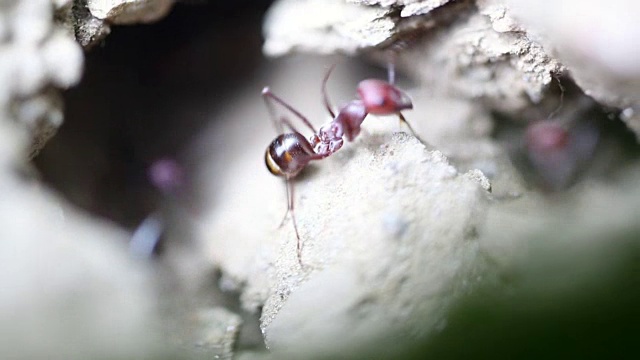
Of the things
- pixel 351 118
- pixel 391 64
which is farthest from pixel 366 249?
pixel 391 64

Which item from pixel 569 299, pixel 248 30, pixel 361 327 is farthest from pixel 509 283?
pixel 248 30

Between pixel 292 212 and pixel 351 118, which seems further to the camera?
pixel 351 118

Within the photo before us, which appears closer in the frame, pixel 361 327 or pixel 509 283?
pixel 509 283

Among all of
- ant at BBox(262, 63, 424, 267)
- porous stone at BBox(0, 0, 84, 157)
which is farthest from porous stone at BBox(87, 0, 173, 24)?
ant at BBox(262, 63, 424, 267)

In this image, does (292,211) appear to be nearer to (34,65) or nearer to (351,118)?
(351,118)

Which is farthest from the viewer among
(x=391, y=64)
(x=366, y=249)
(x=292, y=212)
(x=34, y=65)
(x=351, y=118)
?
(x=391, y=64)

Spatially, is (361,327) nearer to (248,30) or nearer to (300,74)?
(300,74)

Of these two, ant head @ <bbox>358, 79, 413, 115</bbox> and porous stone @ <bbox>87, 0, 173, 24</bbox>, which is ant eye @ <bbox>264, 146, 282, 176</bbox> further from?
porous stone @ <bbox>87, 0, 173, 24</bbox>
